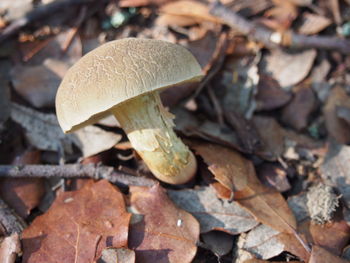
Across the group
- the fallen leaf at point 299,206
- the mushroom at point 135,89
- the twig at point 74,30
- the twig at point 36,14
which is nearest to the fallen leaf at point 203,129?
the mushroom at point 135,89

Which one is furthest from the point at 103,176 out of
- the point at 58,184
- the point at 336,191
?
the point at 336,191

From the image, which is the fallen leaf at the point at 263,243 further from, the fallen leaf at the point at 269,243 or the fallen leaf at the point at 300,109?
the fallen leaf at the point at 300,109

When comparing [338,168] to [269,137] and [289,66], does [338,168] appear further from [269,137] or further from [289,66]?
[289,66]

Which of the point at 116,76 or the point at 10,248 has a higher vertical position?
the point at 116,76

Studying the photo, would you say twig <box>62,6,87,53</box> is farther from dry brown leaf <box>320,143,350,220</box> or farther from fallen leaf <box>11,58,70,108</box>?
dry brown leaf <box>320,143,350,220</box>

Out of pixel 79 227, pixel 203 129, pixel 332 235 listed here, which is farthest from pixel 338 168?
pixel 79 227
